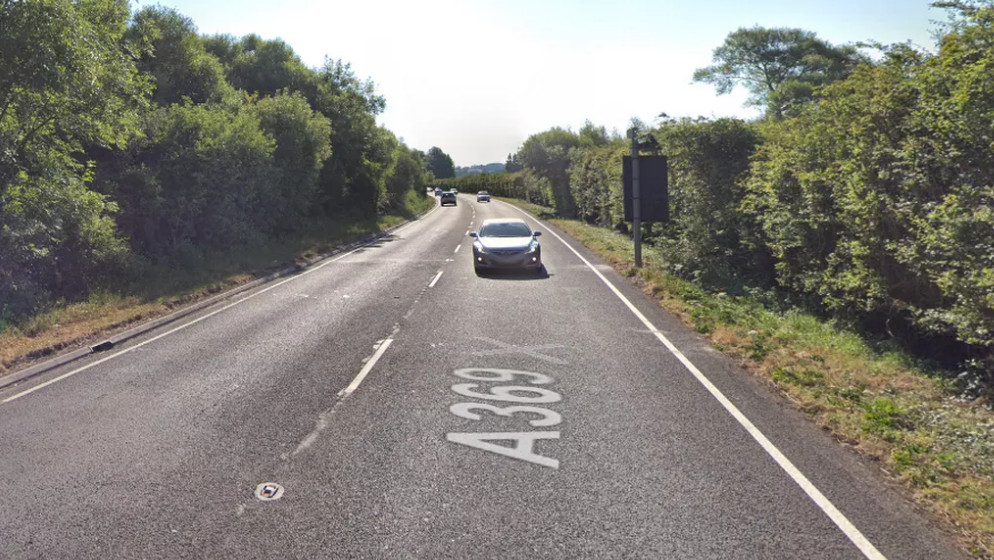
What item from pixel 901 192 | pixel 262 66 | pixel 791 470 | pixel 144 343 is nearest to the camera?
pixel 791 470

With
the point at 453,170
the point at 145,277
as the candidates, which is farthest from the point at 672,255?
the point at 453,170

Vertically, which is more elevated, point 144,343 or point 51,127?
point 51,127

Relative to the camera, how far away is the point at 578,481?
15.2 feet

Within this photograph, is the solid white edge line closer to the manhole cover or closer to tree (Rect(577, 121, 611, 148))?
the manhole cover

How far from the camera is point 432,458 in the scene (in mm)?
5062

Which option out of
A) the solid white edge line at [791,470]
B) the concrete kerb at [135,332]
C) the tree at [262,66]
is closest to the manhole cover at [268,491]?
the solid white edge line at [791,470]

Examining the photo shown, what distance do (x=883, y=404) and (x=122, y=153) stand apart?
61.1ft

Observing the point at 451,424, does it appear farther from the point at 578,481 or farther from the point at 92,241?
the point at 92,241

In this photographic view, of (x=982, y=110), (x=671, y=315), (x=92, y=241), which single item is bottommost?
(x=671, y=315)

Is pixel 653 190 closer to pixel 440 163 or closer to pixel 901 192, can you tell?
pixel 901 192

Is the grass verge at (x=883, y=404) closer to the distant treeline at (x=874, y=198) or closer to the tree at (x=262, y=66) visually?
the distant treeline at (x=874, y=198)

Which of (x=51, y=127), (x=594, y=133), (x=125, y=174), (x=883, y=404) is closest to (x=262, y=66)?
(x=125, y=174)

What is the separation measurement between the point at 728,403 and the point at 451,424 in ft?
9.68

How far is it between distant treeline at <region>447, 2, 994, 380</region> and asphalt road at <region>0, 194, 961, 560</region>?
7.92 ft
